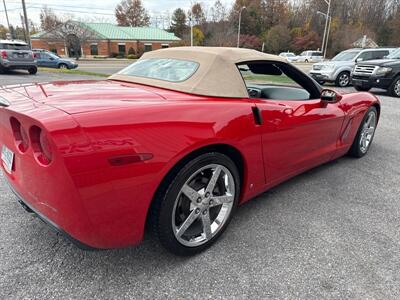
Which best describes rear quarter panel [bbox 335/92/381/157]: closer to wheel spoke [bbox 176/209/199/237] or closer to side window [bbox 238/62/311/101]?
side window [bbox 238/62/311/101]

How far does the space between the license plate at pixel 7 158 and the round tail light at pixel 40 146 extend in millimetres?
413

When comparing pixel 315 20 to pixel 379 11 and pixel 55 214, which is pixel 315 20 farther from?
pixel 55 214

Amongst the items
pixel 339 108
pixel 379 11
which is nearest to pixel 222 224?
pixel 339 108

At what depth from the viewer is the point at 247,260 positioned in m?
2.12

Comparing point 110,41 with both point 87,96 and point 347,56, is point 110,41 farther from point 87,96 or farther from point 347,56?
point 87,96

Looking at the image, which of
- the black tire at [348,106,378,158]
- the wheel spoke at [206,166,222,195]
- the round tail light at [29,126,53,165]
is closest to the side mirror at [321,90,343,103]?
the black tire at [348,106,378,158]

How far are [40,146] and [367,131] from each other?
13.6ft

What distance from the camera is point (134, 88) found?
229 cm

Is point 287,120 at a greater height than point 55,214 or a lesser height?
greater

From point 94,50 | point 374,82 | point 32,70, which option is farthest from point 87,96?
point 94,50

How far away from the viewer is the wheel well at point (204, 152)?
183cm

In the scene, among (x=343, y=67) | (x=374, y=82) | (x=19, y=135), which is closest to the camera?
(x=19, y=135)

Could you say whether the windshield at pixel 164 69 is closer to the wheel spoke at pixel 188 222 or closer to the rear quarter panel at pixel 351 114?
the wheel spoke at pixel 188 222

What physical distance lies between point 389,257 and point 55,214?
2.29 m
